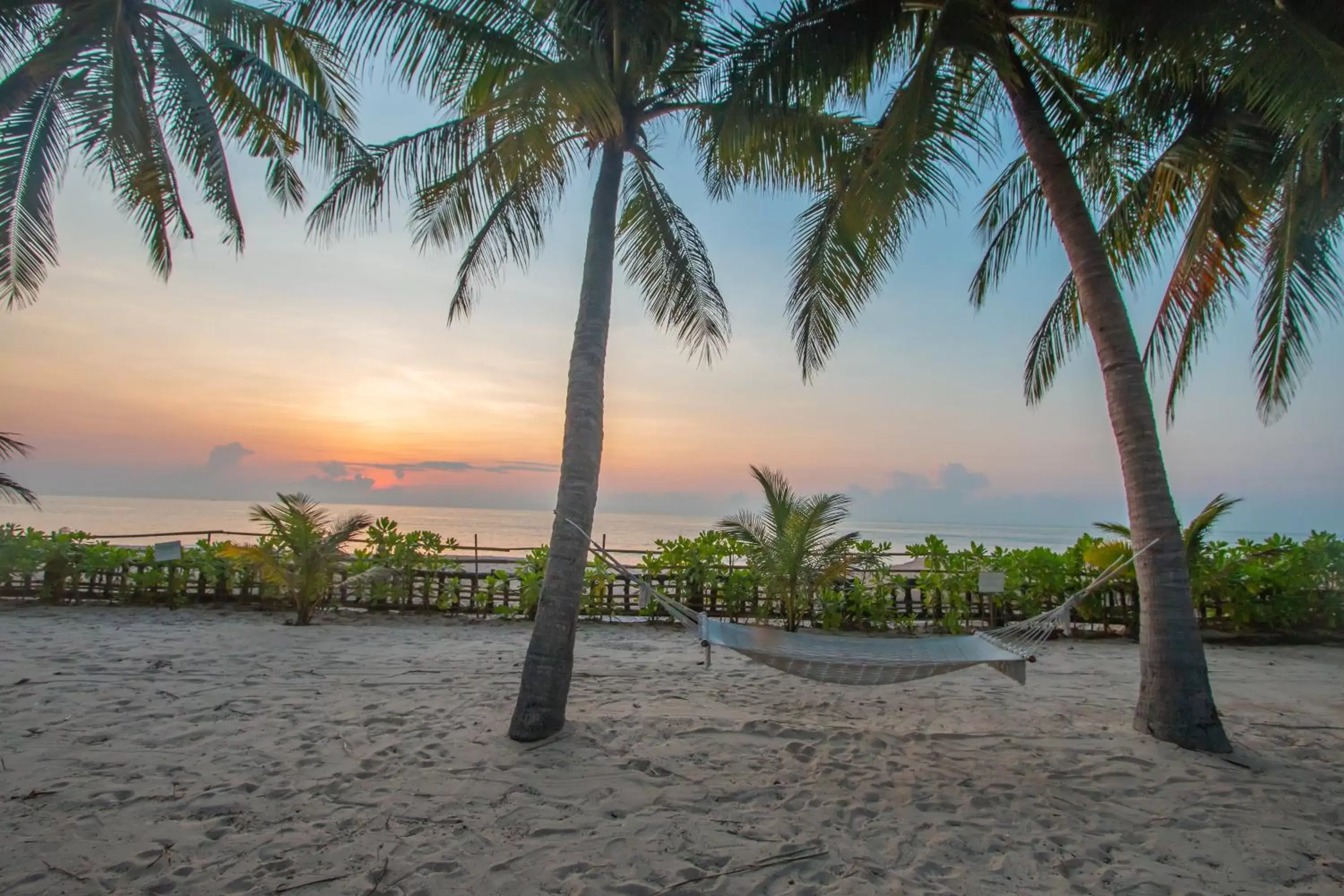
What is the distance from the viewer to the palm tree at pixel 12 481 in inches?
272

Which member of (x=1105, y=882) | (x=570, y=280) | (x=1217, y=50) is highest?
(x=1217, y=50)

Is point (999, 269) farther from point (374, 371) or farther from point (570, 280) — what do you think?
point (374, 371)

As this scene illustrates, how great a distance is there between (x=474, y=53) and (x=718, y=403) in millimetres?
9443

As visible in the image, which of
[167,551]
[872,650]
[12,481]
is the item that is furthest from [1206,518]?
[12,481]

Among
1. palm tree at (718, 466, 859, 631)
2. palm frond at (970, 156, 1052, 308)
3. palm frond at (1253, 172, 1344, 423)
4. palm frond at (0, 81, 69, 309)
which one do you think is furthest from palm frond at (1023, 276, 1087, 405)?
palm frond at (0, 81, 69, 309)

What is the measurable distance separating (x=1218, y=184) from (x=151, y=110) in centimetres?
705

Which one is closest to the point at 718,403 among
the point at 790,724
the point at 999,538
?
the point at 790,724

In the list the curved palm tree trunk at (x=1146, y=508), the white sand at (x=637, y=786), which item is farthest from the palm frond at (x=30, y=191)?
the curved palm tree trunk at (x=1146, y=508)

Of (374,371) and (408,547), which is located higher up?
(374,371)

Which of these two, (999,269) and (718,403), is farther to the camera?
(718,403)

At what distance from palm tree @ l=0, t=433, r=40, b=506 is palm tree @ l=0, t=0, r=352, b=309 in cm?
328

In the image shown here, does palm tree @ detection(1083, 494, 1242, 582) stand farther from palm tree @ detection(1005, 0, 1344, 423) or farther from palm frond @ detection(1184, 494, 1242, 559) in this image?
palm tree @ detection(1005, 0, 1344, 423)

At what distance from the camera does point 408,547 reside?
6977mm

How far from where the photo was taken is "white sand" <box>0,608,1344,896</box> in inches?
79.3
